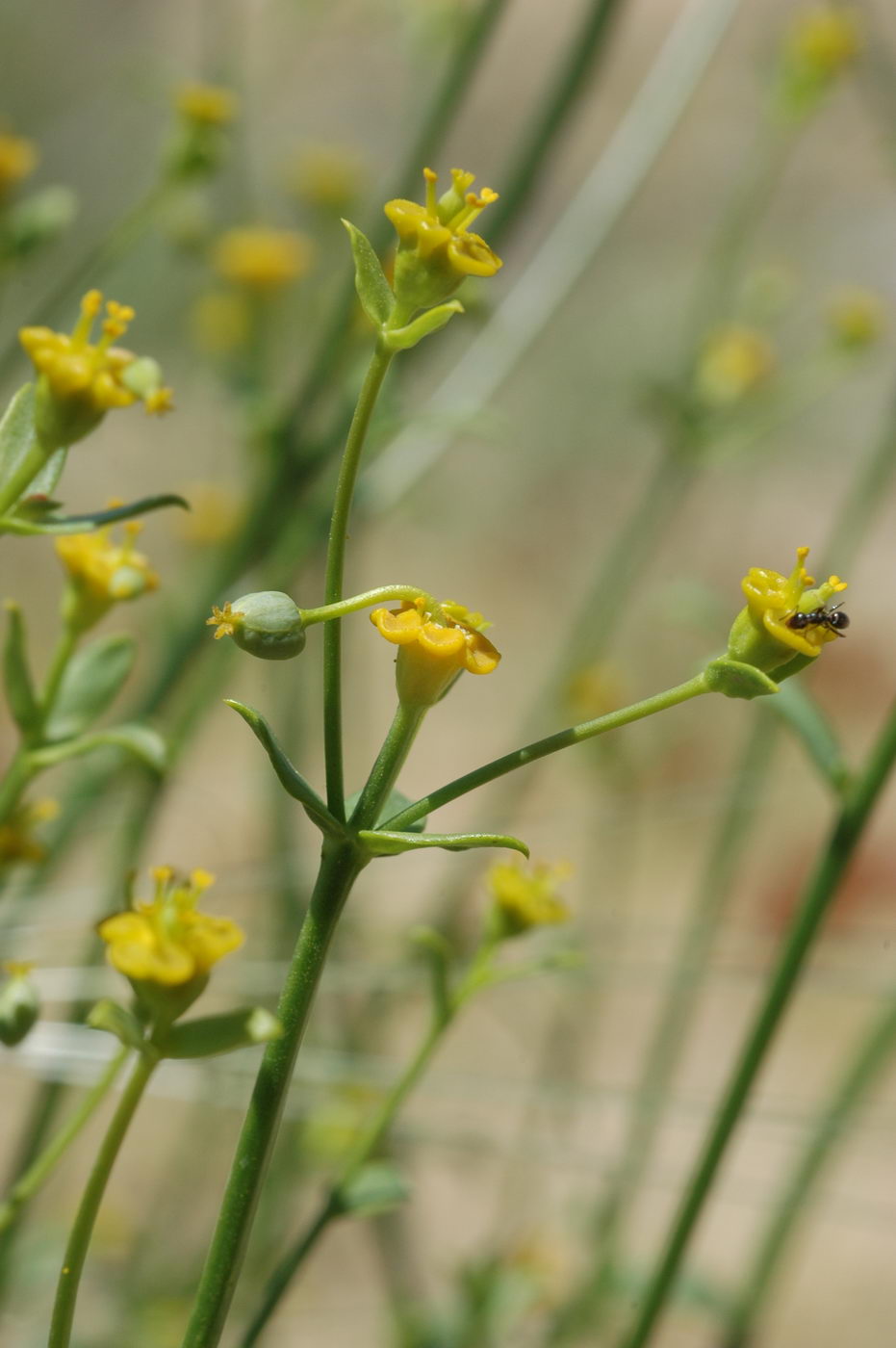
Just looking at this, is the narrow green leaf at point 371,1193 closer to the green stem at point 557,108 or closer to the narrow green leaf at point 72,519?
the narrow green leaf at point 72,519

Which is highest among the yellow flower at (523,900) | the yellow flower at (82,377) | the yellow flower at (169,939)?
the yellow flower at (82,377)

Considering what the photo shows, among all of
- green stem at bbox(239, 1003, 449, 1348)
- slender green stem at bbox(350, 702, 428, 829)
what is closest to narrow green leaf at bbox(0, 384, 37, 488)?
slender green stem at bbox(350, 702, 428, 829)

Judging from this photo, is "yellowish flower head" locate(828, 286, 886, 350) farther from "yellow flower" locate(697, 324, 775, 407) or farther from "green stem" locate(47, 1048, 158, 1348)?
"green stem" locate(47, 1048, 158, 1348)

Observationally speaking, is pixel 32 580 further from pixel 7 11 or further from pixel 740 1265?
pixel 740 1265

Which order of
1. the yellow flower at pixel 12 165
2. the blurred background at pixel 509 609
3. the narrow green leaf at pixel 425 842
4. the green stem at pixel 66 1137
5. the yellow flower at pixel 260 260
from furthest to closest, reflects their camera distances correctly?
the yellow flower at pixel 260 260, the blurred background at pixel 509 609, the yellow flower at pixel 12 165, the green stem at pixel 66 1137, the narrow green leaf at pixel 425 842

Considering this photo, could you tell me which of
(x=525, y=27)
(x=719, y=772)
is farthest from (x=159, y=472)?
(x=525, y=27)

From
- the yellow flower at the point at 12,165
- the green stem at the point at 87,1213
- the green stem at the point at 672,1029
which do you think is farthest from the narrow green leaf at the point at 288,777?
the green stem at the point at 672,1029

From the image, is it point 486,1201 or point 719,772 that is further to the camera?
point 719,772

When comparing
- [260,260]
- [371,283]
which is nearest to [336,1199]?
[371,283]
